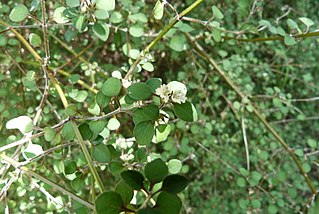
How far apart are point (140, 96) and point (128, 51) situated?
0.44 meters

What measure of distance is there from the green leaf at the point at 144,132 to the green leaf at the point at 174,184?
0.12 metres

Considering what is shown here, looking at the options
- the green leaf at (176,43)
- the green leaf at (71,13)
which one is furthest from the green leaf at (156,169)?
the green leaf at (176,43)

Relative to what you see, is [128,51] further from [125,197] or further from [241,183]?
[125,197]

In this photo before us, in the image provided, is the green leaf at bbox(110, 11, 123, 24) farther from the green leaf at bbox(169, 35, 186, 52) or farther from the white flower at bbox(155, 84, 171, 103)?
the white flower at bbox(155, 84, 171, 103)

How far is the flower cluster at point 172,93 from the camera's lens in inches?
21.6

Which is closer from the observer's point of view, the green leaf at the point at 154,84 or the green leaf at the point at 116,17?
the green leaf at the point at 154,84

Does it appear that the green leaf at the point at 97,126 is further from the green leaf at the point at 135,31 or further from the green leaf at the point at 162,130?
the green leaf at the point at 135,31

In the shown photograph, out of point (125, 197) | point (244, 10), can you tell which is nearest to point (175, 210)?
point (125, 197)

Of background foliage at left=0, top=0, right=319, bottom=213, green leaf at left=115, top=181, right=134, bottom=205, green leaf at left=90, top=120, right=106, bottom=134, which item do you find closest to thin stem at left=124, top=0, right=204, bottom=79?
background foliage at left=0, top=0, right=319, bottom=213

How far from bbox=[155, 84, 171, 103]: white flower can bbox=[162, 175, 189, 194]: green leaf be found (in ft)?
0.44

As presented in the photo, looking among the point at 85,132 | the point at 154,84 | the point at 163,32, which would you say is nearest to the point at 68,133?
the point at 85,132

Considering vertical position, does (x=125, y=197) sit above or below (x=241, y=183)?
above

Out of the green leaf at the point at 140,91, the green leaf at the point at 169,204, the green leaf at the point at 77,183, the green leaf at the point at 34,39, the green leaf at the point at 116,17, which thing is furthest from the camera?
the green leaf at the point at 116,17

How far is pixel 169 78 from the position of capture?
171 centimetres
